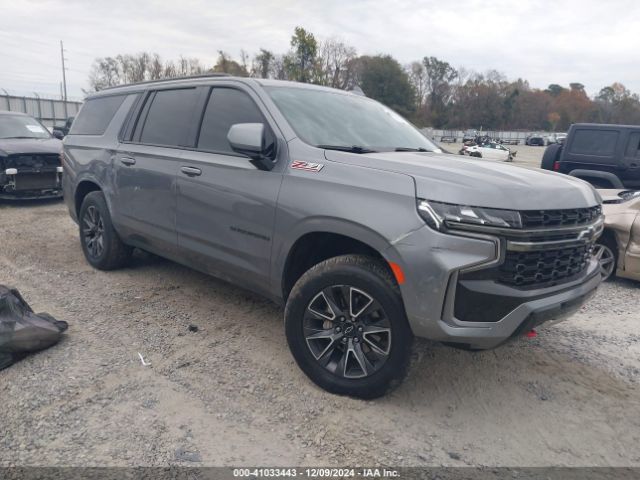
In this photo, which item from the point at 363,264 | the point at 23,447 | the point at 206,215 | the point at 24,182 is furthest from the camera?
the point at 24,182

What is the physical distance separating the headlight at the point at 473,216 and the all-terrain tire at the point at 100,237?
146 inches

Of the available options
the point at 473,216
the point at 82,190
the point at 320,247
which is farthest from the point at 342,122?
the point at 82,190

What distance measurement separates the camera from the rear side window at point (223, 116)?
377 centimetres

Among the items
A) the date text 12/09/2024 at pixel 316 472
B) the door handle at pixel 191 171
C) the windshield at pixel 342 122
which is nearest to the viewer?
the date text 12/09/2024 at pixel 316 472

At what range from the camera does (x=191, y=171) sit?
3.99m

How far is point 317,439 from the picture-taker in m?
2.75

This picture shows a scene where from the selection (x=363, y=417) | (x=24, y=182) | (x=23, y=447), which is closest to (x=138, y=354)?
(x=23, y=447)

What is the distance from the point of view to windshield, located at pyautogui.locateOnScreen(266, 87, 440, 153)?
11.7 ft

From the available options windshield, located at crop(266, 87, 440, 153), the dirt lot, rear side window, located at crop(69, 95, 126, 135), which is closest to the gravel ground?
the dirt lot

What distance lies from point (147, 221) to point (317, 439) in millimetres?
2676

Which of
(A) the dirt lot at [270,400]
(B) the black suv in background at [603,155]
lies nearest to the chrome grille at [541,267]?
(A) the dirt lot at [270,400]

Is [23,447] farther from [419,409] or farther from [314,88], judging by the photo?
[314,88]

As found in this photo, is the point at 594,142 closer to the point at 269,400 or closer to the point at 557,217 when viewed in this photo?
the point at 557,217

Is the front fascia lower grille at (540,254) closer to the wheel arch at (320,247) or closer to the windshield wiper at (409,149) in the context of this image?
the wheel arch at (320,247)
